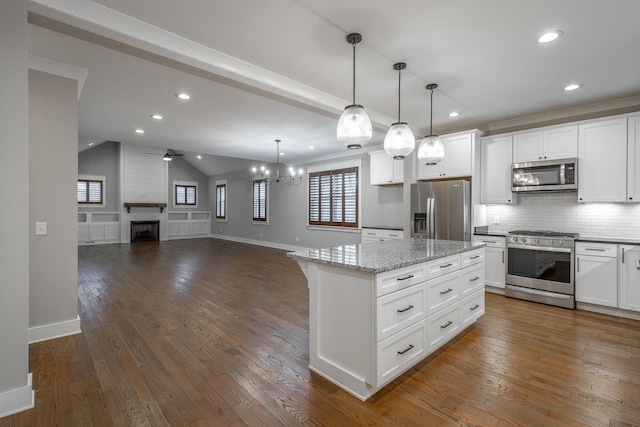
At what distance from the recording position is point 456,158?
4910mm

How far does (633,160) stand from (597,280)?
1.55 metres

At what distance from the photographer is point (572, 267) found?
3902mm

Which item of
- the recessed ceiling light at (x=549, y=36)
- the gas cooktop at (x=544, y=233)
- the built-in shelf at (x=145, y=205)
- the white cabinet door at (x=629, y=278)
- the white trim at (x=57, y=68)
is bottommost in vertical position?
the white cabinet door at (x=629, y=278)

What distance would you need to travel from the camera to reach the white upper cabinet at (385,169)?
5.78 meters

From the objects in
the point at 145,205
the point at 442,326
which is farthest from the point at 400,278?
the point at 145,205

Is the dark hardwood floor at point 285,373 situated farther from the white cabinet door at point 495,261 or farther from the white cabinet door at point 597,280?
the white cabinet door at point 495,261

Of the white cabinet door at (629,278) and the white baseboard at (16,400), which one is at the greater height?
the white cabinet door at (629,278)

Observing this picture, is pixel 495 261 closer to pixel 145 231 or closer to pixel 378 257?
pixel 378 257

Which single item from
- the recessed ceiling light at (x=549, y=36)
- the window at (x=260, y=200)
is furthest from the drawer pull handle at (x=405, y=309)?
the window at (x=260, y=200)

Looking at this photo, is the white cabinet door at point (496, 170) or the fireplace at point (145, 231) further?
the fireplace at point (145, 231)

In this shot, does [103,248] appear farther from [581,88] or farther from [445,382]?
[581,88]

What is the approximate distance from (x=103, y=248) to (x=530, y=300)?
10.7 meters

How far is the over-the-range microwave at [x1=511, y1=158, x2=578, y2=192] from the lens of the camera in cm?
406

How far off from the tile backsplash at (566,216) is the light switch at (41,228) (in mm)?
6054
